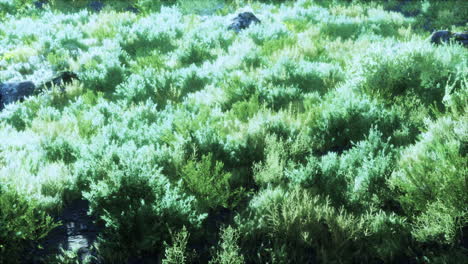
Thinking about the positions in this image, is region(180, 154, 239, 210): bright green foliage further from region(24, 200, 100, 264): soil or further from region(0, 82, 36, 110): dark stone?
region(0, 82, 36, 110): dark stone

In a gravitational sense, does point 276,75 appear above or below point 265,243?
above

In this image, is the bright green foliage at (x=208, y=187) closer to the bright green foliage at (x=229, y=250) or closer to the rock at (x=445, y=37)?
the bright green foliage at (x=229, y=250)

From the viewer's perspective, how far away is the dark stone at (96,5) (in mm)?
12617

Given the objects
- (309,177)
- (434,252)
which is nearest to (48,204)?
(309,177)

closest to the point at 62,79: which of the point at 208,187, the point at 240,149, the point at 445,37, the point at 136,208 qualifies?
the point at 240,149

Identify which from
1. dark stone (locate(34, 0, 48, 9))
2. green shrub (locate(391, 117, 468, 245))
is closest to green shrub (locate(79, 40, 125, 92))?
green shrub (locate(391, 117, 468, 245))

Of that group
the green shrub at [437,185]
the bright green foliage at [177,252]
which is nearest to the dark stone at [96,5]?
the bright green foliage at [177,252]

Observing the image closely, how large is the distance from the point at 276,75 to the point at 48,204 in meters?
4.35

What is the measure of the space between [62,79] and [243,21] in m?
5.05

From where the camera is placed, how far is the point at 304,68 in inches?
270

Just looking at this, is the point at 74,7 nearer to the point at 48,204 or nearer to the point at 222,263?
the point at 48,204

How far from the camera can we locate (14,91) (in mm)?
6691

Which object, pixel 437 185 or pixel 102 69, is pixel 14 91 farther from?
pixel 437 185

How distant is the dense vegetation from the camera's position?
10.9 ft
